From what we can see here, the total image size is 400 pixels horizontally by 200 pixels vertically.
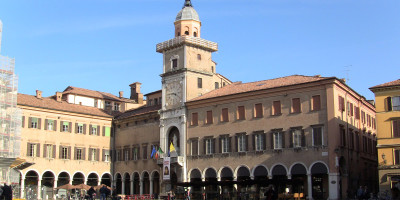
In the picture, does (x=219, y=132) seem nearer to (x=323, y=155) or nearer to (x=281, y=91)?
(x=281, y=91)

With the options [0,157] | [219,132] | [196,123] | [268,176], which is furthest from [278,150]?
[0,157]

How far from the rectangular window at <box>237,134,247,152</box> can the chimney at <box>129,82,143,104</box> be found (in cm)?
2976

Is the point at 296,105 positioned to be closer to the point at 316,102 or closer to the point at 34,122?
the point at 316,102

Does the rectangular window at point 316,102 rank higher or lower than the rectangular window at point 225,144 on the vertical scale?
higher

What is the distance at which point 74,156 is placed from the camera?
215ft

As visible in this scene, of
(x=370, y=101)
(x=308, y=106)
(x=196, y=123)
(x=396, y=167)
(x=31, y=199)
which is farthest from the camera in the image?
(x=370, y=101)

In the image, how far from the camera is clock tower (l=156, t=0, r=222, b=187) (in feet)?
195

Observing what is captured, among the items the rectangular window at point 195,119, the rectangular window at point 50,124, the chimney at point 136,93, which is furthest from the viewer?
the chimney at point 136,93

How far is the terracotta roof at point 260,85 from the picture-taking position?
50.8 meters

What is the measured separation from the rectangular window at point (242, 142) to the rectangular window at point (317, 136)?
7534 millimetres

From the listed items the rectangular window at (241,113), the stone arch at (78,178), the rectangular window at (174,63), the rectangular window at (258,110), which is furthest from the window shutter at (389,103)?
the stone arch at (78,178)

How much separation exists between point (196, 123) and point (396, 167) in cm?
2097

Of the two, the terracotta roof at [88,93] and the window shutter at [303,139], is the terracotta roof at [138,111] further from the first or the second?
the window shutter at [303,139]

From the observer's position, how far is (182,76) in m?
60.6
